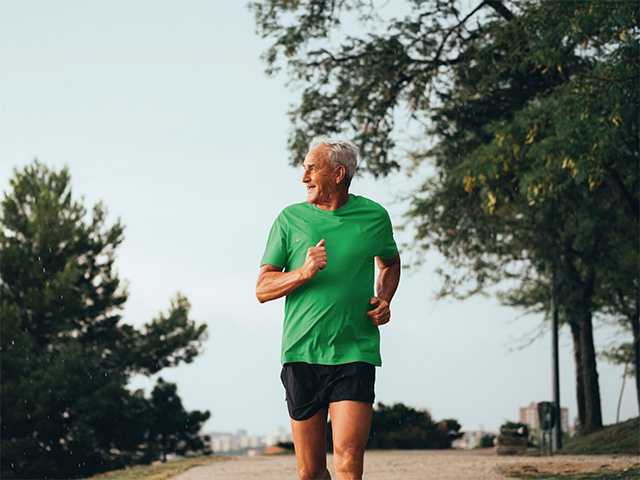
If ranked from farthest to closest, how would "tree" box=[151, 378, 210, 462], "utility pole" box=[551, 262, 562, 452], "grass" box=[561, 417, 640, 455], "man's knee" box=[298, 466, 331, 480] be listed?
"tree" box=[151, 378, 210, 462], "utility pole" box=[551, 262, 562, 452], "grass" box=[561, 417, 640, 455], "man's knee" box=[298, 466, 331, 480]

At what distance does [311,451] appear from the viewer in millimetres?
4645

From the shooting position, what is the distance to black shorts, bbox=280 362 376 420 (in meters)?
4.61

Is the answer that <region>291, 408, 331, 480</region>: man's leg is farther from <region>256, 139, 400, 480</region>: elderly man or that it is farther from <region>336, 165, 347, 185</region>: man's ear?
<region>336, 165, 347, 185</region>: man's ear

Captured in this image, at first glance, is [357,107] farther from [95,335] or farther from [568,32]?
[95,335]

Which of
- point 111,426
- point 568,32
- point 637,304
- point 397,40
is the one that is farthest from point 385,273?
point 111,426

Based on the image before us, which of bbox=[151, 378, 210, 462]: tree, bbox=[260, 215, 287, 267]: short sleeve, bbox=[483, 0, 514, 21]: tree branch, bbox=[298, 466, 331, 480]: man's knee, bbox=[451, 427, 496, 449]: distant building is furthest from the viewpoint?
bbox=[151, 378, 210, 462]: tree

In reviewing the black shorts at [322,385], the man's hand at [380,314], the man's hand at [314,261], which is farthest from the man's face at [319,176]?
the black shorts at [322,385]

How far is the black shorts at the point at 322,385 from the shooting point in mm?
4609

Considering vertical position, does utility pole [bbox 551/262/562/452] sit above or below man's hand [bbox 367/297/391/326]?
above

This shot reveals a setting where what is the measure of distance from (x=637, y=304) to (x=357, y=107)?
12720 mm

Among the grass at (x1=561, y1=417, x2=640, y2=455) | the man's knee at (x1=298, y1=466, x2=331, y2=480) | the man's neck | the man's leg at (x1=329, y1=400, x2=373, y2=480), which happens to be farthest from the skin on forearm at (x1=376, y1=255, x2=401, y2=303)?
the grass at (x1=561, y1=417, x2=640, y2=455)

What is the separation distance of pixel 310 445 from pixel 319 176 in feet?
3.84

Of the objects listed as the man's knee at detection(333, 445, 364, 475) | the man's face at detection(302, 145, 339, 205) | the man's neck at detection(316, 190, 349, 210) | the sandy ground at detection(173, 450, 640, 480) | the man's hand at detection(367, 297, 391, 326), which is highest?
the man's face at detection(302, 145, 339, 205)

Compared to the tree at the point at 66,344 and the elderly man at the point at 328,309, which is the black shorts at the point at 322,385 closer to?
the elderly man at the point at 328,309
